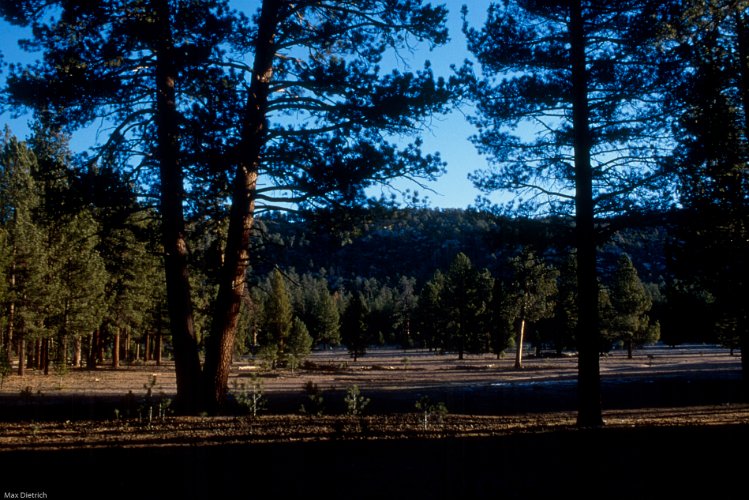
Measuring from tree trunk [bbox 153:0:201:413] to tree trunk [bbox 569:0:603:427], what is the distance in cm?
759

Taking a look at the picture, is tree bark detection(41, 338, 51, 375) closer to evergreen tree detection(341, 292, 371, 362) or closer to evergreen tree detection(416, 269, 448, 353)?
evergreen tree detection(341, 292, 371, 362)

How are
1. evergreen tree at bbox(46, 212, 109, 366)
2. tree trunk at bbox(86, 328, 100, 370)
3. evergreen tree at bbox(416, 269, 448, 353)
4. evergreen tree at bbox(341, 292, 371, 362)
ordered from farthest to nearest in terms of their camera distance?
evergreen tree at bbox(416, 269, 448, 353) → evergreen tree at bbox(341, 292, 371, 362) → tree trunk at bbox(86, 328, 100, 370) → evergreen tree at bbox(46, 212, 109, 366)

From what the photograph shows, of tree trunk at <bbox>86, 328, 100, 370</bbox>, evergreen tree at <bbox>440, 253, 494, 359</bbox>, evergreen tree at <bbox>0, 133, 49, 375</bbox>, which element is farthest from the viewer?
evergreen tree at <bbox>440, 253, 494, 359</bbox>

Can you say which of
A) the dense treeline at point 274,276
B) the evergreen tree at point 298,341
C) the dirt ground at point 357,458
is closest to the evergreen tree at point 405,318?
the dense treeline at point 274,276

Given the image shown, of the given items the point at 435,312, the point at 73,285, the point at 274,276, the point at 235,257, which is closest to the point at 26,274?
the point at 73,285

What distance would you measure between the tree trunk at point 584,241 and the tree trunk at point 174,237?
7586 millimetres

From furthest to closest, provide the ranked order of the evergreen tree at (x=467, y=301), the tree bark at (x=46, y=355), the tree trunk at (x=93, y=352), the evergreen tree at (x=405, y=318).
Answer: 1. the evergreen tree at (x=405, y=318)
2. the evergreen tree at (x=467, y=301)
3. the tree trunk at (x=93, y=352)
4. the tree bark at (x=46, y=355)

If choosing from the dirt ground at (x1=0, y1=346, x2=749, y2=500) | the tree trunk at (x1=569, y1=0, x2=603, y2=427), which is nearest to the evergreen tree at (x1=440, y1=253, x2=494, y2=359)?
the tree trunk at (x1=569, y1=0, x2=603, y2=427)

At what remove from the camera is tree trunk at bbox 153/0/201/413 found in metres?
10.0

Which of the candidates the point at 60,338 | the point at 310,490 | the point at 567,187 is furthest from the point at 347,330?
the point at 310,490

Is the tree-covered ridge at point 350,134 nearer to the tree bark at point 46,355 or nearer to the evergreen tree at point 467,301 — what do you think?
the tree bark at point 46,355

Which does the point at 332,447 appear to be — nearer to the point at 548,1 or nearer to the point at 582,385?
the point at 582,385

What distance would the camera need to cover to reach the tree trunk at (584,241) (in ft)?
33.2

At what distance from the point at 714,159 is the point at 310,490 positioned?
9.68 meters
